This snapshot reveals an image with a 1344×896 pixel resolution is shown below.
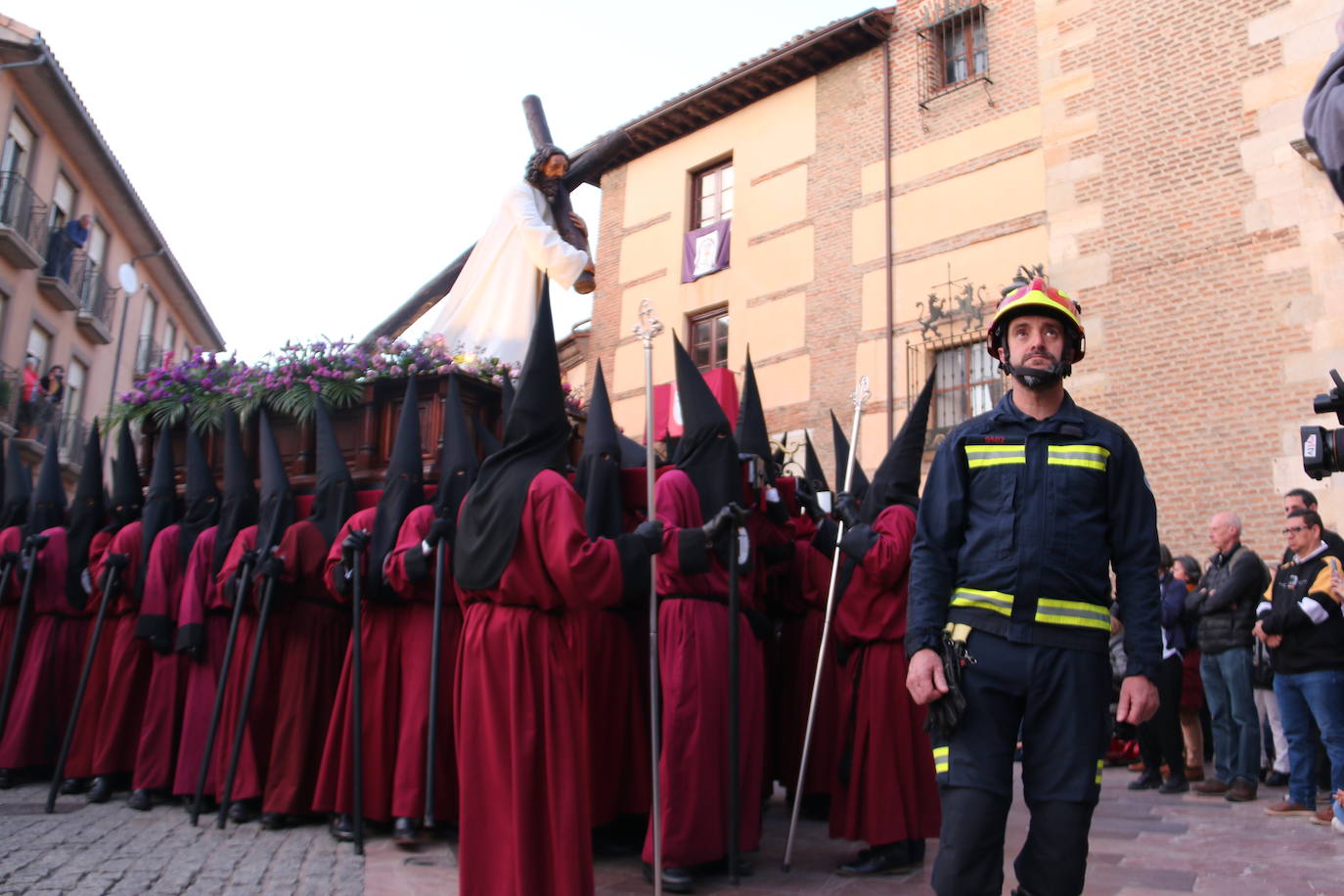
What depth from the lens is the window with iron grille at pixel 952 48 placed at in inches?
625

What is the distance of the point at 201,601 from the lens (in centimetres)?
730

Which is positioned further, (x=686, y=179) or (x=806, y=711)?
(x=686, y=179)

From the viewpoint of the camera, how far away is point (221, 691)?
654 cm

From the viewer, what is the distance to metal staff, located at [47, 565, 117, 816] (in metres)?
7.06

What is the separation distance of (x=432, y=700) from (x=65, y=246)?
23889 millimetres

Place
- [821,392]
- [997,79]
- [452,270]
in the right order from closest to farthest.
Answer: [452,270], [997,79], [821,392]

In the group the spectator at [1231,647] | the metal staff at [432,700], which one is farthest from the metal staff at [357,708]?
the spectator at [1231,647]

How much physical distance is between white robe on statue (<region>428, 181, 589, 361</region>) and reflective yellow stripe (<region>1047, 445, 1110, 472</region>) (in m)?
5.22

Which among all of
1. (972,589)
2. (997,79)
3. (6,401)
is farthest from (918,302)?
(6,401)

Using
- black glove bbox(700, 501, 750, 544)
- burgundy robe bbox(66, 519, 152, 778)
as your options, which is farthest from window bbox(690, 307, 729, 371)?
black glove bbox(700, 501, 750, 544)

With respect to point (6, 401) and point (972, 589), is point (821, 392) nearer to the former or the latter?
point (972, 589)

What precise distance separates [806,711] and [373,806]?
280cm

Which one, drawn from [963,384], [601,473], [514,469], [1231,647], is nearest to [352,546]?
[601,473]

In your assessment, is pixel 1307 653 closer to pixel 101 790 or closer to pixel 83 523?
pixel 101 790
